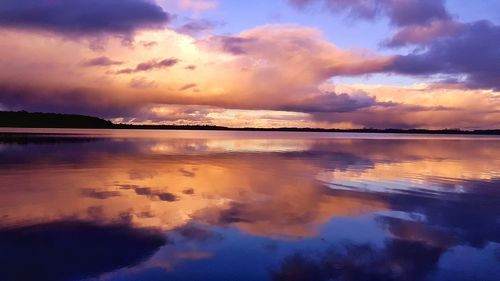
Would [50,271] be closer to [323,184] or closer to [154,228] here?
[154,228]

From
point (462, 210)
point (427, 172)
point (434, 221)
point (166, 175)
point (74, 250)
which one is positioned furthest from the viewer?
point (427, 172)

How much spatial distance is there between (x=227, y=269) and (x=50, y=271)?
354 centimetres

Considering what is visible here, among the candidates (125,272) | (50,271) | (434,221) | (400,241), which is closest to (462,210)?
(434,221)

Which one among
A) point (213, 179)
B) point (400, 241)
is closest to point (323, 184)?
point (213, 179)

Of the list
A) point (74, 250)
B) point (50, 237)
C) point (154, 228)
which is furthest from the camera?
point (154, 228)

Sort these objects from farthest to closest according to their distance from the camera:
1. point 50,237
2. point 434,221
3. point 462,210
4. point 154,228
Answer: point 462,210, point 434,221, point 154,228, point 50,237

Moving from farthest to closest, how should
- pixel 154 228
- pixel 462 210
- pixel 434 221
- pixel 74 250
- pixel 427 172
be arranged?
pixel 427 172
pixel 462 210
pixel 434 221
pixel 154 228
pixel 74 250

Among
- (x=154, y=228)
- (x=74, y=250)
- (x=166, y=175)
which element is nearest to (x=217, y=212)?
(x=154, y=228)

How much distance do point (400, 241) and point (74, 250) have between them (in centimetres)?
819

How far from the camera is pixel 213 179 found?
866 inches

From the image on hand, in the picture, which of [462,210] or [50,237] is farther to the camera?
[462,210]

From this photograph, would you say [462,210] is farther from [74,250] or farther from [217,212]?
[74,250]

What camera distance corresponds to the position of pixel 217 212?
1381 centimetres

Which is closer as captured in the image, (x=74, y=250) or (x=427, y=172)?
(x=74, y=250)
